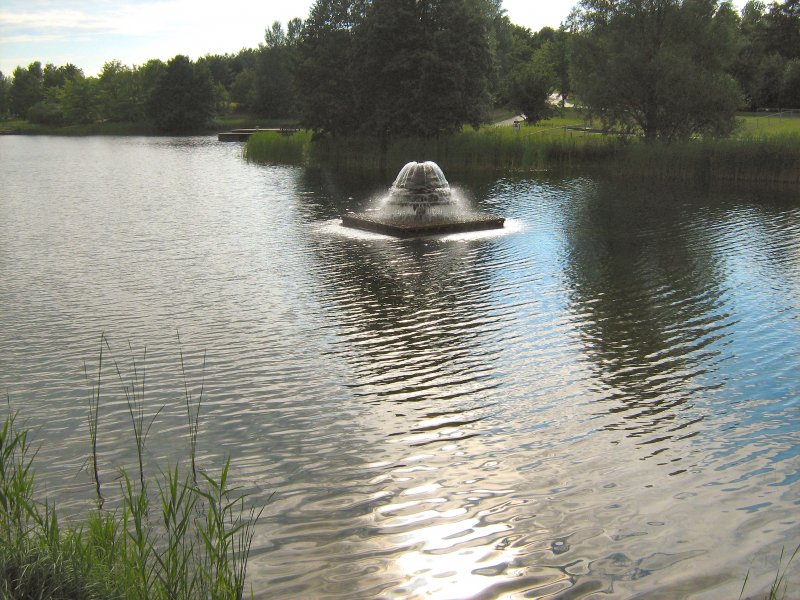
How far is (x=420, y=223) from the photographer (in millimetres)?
26203

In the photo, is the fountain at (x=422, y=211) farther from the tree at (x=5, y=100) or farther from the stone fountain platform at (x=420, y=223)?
the tree at (x=5, y=100)

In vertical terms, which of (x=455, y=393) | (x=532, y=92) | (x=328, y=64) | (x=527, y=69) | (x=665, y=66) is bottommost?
(x=455, y=393)

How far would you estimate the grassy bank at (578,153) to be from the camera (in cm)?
3874

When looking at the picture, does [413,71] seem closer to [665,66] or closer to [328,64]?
[328,64]

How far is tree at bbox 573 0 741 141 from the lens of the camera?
43.8 m

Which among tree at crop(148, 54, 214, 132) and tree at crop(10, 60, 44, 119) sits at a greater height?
tree at crop(10, 60, 44, 119)

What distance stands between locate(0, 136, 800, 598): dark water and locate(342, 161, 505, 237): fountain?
1.44m

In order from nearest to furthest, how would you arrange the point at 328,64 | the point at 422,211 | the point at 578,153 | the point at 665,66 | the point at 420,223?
the point at 420,223
the point at 422,211
the point at 665,66
the point at 578,153
the point at 328,64

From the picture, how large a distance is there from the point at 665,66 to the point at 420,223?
24.3 meters

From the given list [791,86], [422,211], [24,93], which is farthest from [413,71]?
[24,93]

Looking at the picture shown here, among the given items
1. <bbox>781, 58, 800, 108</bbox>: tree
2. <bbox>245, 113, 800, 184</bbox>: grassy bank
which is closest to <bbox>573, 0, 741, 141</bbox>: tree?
<bbox>245, 113, 800, 184</bbox>: grassy bank

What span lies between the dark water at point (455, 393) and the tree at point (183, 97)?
3819 inches

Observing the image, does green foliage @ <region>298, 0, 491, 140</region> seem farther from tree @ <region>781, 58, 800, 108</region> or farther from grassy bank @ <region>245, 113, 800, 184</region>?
tree @ <region>781, 58, 800, 108</region>

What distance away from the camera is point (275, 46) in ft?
413
